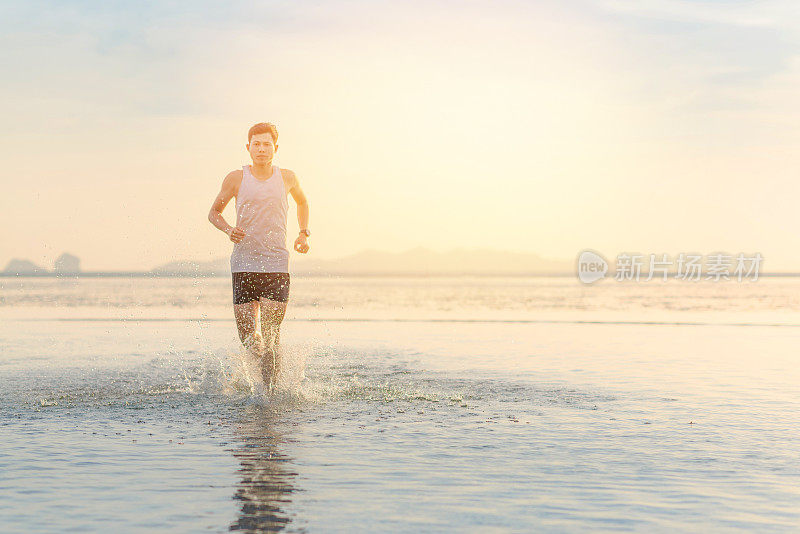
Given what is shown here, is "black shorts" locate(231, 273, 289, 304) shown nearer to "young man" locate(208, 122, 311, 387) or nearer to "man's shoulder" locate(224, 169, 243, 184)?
"young man" locate(208, 122, 311, 387)

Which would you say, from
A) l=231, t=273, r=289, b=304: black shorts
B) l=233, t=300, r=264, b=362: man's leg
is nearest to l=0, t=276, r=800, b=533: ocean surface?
l=233, t=300, r=264, b=362: man's leg

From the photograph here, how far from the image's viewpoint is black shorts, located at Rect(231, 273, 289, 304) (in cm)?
803

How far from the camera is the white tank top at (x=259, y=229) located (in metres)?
8.05

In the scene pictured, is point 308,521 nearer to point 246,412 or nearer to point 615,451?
point 615,451

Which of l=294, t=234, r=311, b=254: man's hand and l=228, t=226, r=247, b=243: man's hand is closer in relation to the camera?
l=228, t=226, r=247, b=243: man's hand

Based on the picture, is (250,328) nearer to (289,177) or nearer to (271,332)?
(271,332)

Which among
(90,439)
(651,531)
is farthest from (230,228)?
(651,531)

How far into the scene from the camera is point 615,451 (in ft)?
18.3

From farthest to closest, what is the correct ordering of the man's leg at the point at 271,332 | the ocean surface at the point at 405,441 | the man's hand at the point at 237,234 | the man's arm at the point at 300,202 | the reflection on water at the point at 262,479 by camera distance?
1. the man's arm at the point at 300,202
2. the man's leg at the point at 271,332
3. the man's hand at the point at 237,234
4. the ocean surface at the point at 405,441
5. the reflection on water at the point at 262,479

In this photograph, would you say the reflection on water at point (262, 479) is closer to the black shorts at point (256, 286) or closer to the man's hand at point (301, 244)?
the black shorts at point (256, 286)

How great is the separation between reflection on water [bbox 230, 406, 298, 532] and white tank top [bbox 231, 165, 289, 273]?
1.96 metres

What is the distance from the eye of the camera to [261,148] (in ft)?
27.0

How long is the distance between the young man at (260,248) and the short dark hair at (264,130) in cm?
1

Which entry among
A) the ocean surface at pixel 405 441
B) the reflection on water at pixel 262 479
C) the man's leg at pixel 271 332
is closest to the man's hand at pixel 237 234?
the man's leg at pixel 271 332
